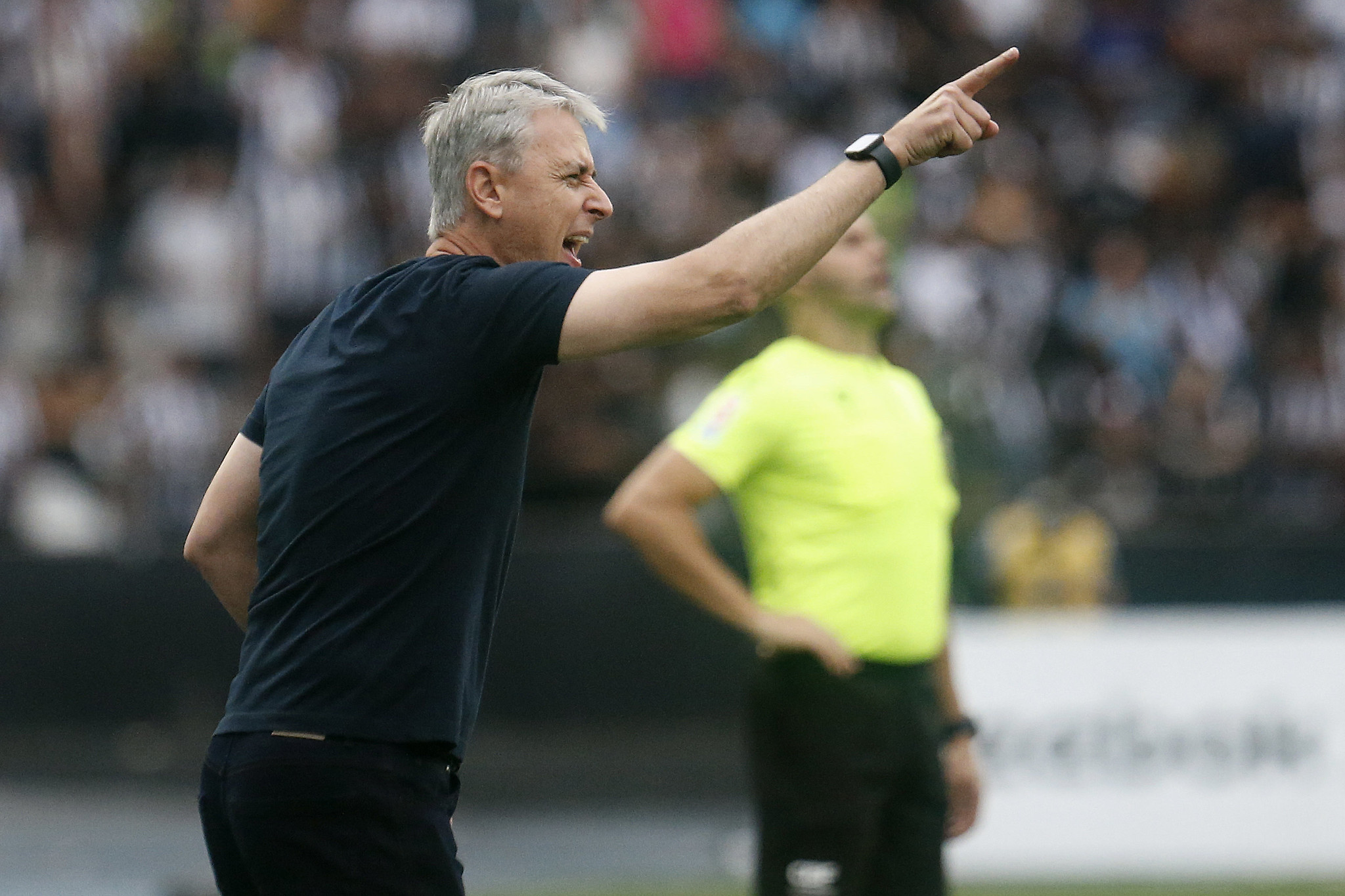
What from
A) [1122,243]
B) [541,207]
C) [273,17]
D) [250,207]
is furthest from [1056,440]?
[541,207]

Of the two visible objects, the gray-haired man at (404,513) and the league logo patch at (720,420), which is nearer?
the gray-haired man at (404,513)

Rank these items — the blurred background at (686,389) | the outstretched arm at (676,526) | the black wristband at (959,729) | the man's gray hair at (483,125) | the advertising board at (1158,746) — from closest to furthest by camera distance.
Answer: the man's gray hair at (483,125), the black wristband at (959,729), the outstretched arm at (676,526), the advertising board at (1158,746), the blurred background at (686,389)

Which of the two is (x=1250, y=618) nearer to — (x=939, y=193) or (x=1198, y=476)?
(x=1198, y=476)

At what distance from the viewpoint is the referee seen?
466 cm

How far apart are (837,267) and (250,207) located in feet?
27.6

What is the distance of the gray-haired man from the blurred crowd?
8.08 meters

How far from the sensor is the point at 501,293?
3.00m

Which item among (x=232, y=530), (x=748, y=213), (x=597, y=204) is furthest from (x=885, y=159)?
(x=748, y=213)

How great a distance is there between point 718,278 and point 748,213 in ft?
31.9

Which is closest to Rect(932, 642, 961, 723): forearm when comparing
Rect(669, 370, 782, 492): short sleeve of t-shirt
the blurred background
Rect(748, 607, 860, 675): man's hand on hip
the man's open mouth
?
Rect(748, 607, 860, 675): man's hand on hip

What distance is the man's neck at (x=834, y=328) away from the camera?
510 centimetres

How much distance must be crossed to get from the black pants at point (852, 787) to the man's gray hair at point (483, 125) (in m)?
1.86

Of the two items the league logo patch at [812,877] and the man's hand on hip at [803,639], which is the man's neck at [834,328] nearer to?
the man's hand on hip at [803,639]

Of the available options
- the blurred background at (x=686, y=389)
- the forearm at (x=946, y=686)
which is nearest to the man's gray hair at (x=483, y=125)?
the forearm at (x=946, y=686)
